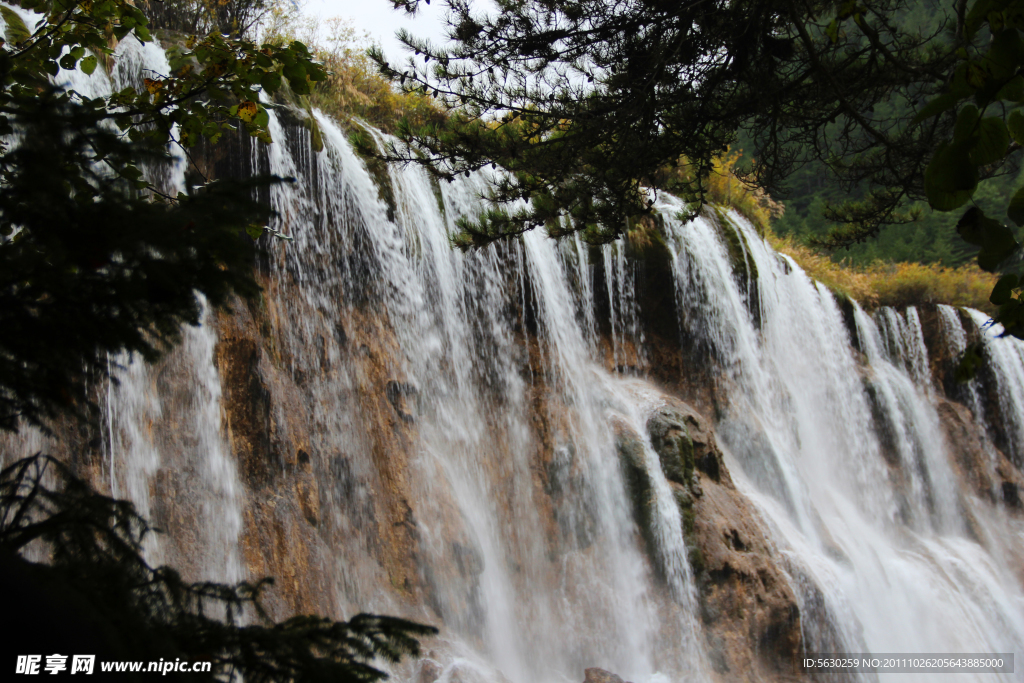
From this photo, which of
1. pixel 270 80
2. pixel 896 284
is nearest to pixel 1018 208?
pixel 270 80

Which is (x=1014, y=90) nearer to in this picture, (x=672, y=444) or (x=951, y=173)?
(x=951, y=173)

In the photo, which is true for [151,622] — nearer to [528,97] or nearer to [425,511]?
[528,97]

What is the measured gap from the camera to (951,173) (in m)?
1.33

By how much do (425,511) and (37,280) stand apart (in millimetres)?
6364

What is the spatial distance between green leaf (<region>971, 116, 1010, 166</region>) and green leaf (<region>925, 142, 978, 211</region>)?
24 millimetres

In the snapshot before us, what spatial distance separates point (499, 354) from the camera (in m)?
9.32

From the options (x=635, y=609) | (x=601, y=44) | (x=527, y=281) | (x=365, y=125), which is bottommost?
(x=635, y=609)

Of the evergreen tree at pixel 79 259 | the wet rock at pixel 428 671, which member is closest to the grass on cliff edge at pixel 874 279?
the wet rock at pixel 428 671

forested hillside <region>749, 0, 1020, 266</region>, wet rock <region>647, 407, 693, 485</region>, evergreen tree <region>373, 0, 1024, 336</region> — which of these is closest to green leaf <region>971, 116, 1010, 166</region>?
evergreen tree <region>373, 0, 1024, 336</region>

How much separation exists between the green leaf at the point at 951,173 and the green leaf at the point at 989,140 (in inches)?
0.9

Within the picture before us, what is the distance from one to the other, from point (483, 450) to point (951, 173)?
762 cm

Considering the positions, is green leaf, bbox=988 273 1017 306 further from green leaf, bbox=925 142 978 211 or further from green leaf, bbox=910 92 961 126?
green leaf, bbox=910 92 961 126

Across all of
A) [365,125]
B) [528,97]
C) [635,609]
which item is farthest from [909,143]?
[365,125]

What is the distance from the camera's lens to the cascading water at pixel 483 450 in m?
6.43
